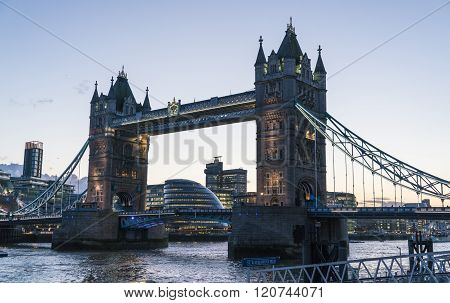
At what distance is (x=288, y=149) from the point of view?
76.9 m

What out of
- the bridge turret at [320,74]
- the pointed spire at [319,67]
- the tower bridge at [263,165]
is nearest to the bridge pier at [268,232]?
the tower bridge at [263,165]

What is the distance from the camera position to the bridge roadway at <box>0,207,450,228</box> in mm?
62594

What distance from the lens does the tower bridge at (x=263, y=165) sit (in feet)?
223

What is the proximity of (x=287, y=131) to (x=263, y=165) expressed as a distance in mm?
6425

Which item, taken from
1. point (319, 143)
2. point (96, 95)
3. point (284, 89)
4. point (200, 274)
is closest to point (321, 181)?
point (319, 143)

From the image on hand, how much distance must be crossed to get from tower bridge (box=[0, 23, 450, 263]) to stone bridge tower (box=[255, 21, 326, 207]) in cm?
16

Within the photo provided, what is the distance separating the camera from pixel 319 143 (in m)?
83.3

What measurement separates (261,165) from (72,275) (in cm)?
3621

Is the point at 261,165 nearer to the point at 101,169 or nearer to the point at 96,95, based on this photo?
the point at 101,169

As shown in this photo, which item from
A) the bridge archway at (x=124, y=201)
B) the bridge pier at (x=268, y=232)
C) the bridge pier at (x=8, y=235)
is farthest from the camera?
the bridge pier at (x=8, y=235)

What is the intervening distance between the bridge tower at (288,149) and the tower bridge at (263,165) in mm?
154

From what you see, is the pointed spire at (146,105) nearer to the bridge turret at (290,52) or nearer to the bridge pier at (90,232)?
the bridge pier at (90,232)

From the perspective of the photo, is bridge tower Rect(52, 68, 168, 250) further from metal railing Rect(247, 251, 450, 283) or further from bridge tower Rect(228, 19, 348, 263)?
metal railing Rect(247, 251, 450, 283)

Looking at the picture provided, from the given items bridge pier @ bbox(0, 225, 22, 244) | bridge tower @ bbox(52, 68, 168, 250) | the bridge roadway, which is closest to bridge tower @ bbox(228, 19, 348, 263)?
the bridge roadway
